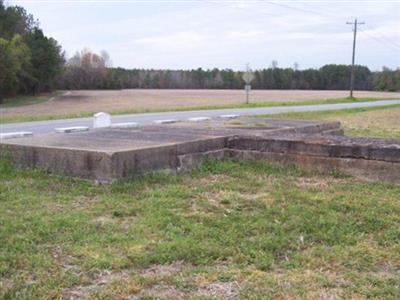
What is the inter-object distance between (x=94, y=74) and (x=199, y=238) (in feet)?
296

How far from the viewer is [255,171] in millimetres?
7301

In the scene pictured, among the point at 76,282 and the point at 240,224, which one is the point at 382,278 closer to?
the point at 240,224

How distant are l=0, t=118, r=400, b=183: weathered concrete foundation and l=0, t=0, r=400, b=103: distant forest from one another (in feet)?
141

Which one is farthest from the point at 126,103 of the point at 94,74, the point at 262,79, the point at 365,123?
the point at 262,79

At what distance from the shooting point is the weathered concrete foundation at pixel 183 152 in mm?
6555

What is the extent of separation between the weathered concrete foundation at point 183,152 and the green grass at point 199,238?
245 millimetres

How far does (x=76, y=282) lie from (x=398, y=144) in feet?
16.0

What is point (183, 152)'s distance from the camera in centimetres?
729

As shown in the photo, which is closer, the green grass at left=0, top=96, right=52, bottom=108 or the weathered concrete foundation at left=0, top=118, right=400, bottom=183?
the weathered concrete foundation at left=0, top=118, right=400, bottom=183

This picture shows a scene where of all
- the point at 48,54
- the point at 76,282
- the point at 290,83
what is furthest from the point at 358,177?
the point at 290,83

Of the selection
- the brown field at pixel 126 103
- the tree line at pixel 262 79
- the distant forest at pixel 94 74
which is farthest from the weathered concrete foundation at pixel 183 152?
the tree line at pixel 262 79

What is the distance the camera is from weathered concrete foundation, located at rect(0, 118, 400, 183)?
655 cm

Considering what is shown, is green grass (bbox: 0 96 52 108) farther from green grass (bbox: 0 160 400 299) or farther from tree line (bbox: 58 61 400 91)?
green grass (bbox: 0 160 400 299)

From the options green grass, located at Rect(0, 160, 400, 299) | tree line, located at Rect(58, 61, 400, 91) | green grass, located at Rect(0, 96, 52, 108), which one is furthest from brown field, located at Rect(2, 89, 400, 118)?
tree line, located at Rect(58, 61, 400, 91)
